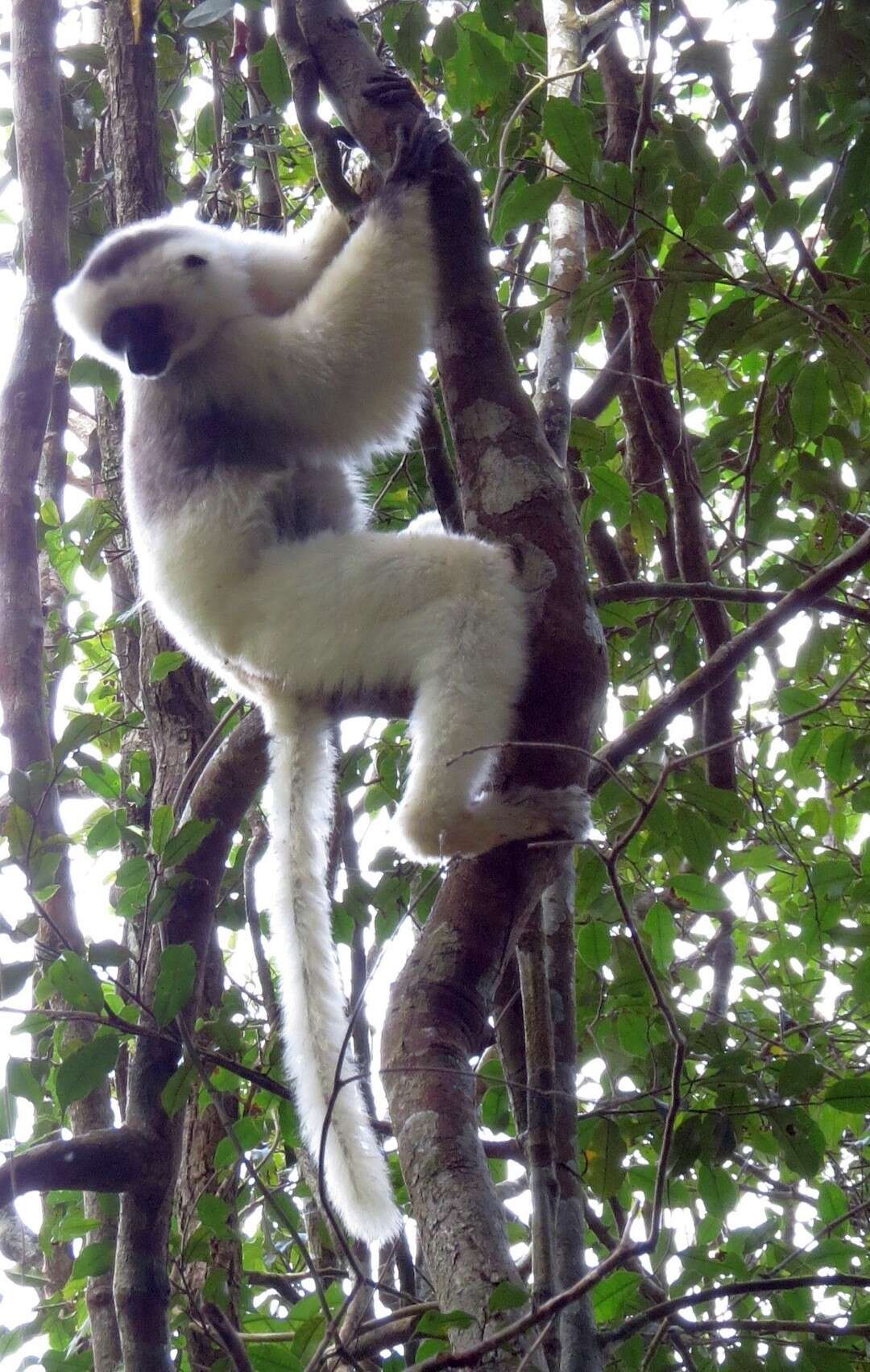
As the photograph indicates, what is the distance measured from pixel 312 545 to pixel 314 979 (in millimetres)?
1038

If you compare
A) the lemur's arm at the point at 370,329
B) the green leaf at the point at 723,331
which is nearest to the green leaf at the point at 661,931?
the green leaf at the point at 723,331

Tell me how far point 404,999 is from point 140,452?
6.65 feet

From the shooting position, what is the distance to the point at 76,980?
8.08 feet

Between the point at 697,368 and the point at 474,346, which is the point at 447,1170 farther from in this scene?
the point at 697,368

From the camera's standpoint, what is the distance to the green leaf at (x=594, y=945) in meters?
2.96

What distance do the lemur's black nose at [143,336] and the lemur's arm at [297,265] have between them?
1.03 ft

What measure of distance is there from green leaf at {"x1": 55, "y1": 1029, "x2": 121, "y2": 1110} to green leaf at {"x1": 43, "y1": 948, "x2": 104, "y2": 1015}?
0.09 metres

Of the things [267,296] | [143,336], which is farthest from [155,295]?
[267,296]

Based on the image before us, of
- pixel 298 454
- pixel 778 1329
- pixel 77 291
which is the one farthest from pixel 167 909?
pixel 77 291

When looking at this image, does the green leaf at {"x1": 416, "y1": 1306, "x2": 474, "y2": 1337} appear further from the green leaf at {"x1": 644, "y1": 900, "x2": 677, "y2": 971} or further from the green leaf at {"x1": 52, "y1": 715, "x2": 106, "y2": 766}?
the green leaf at {"x1": 52, "y1": 715, "x2": 106, "y2": 766}

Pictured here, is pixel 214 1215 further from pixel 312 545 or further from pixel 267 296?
pixel 267 296

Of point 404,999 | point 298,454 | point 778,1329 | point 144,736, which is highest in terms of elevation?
point 144,736

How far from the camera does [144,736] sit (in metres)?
5.06

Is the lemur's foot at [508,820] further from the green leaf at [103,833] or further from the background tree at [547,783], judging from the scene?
the green leaf at [103,833]
